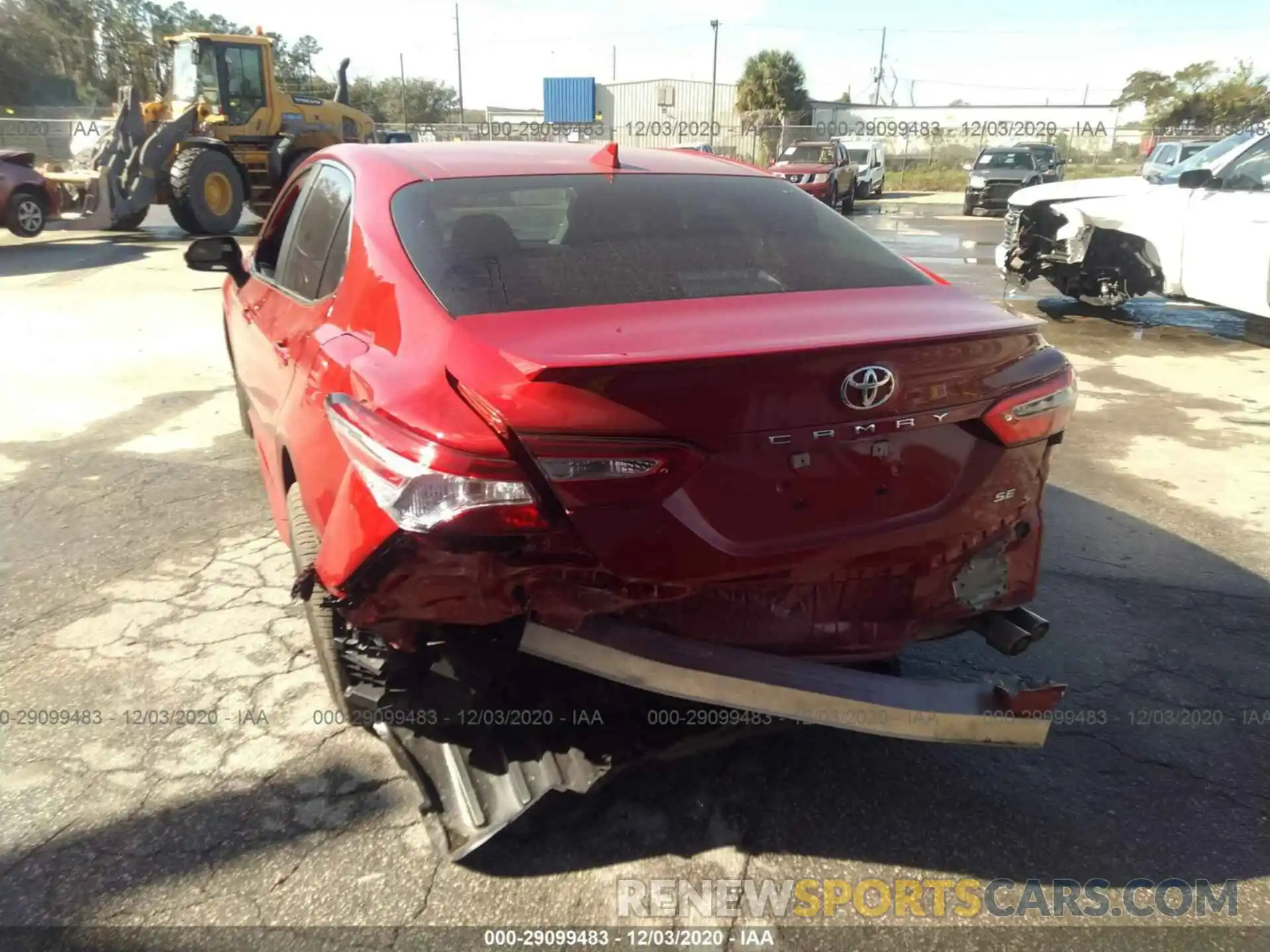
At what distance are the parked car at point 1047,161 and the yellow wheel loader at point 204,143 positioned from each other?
1753 centimetres

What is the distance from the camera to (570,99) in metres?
52.2

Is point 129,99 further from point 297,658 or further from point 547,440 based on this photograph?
point 547,440

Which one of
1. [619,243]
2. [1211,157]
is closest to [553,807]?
[619,243]

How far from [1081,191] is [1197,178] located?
1.22 m

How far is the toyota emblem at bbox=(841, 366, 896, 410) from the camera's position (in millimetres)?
2135

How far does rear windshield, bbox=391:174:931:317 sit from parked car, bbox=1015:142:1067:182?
23468mm

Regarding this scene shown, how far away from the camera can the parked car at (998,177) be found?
74.5 ft

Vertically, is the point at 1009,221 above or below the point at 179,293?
above

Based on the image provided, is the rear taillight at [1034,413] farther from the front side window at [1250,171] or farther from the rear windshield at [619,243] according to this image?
the front side window at [1250,171]

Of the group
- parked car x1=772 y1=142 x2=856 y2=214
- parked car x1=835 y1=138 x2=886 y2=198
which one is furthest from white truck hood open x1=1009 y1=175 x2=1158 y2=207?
parked car x1=835 y1=138 x2=886 y2=198

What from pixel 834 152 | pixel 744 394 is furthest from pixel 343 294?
pixel 834 152

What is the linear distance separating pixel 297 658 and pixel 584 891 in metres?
1.57

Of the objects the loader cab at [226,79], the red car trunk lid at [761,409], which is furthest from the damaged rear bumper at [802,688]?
the loader cab at [226,79]

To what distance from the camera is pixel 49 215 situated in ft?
48.9
